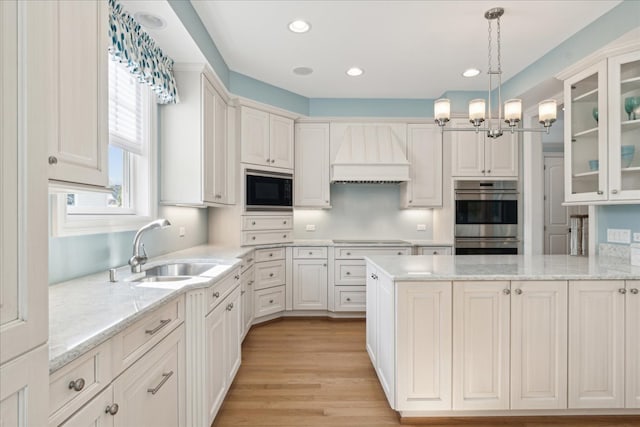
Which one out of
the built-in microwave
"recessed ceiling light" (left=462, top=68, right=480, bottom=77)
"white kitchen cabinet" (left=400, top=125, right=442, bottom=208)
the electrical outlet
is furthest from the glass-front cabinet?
the built-in microwave

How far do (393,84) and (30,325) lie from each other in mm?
4007

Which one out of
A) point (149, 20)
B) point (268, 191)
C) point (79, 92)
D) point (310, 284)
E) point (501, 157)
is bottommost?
point (310, 284)

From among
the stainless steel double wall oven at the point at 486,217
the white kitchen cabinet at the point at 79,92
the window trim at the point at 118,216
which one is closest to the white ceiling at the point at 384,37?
the window trim at the point at 118,216

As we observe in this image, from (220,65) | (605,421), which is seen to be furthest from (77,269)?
(605,421)

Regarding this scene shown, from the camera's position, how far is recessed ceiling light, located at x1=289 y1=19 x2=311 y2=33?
265cm

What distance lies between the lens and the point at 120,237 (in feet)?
→ 6.79

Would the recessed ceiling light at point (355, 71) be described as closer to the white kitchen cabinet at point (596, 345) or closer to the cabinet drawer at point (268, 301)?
the cabinet drawer at point (268, 301)

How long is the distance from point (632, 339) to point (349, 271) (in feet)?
8.47

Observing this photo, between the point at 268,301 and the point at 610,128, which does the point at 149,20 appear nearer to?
the point at 268,301

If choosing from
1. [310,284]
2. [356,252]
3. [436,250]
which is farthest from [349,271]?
[436,250]

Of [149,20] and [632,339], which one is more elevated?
[149,20]

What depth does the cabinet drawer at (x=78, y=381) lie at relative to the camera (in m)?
0.80

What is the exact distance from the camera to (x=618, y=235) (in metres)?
2.55

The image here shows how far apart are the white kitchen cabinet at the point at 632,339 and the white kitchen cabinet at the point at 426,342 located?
3.55ft
